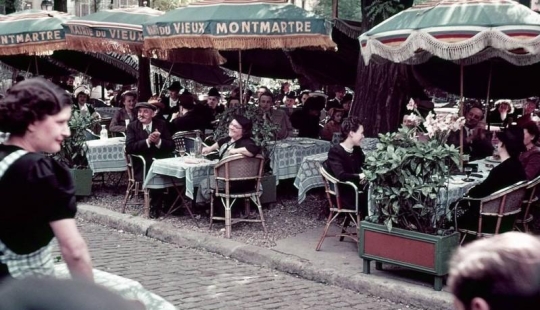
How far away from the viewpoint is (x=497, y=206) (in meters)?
7.23

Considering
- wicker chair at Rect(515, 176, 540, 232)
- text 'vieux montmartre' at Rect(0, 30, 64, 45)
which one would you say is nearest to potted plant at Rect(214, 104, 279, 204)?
wicker chair at Rect(515, 176, 540, 232)

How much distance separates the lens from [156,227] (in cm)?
928

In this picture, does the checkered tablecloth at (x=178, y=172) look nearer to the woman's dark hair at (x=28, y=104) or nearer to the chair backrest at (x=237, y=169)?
the chair backrest at (x=237, y=169)

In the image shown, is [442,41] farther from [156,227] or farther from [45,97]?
[45,97]

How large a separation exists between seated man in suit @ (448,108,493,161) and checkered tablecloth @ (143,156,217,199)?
374 cm

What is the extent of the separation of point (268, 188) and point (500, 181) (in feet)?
12.0

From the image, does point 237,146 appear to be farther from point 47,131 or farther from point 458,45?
point 47,131

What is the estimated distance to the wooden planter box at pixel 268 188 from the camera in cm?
1013

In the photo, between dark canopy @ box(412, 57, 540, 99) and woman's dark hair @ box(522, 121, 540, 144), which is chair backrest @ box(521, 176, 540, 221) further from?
dark canopy @ box(412, 57, 540, 99)

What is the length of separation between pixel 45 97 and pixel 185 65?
15026 mm

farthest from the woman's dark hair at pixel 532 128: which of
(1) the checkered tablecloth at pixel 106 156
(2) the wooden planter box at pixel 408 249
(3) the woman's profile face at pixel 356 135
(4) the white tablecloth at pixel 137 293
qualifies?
(4) the white tablecloth at pixel 137 293

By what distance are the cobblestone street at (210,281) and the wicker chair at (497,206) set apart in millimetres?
1212

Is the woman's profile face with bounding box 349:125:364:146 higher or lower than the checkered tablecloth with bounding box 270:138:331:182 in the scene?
higher

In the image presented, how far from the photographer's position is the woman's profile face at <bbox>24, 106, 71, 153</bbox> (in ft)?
9.64
